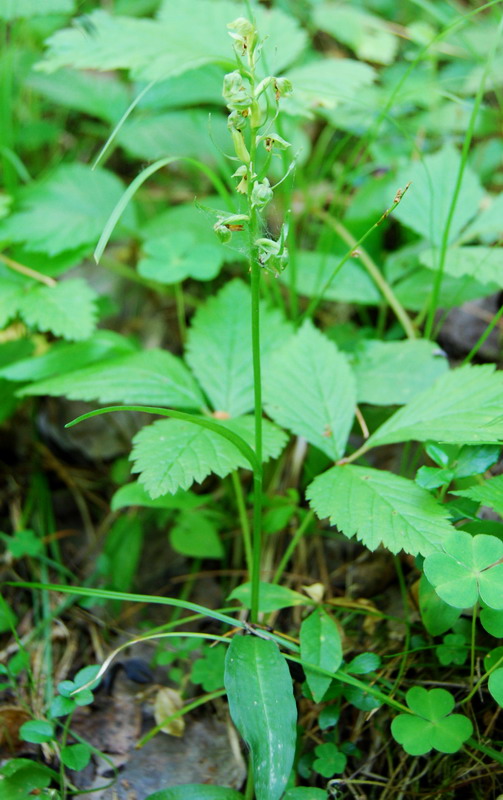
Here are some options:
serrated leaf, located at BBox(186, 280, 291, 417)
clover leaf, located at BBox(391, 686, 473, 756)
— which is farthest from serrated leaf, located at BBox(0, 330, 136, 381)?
clover leaf, located at BBox(391, 686, 473, 756)

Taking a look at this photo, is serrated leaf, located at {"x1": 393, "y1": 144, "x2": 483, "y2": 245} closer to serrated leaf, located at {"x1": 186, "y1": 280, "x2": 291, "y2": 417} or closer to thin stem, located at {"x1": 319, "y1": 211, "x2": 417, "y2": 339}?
thin stem, located at {"x1": 319, "y1": 211, "x2": 417, "y2": 339}

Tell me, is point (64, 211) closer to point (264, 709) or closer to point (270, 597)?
point (270, 597)

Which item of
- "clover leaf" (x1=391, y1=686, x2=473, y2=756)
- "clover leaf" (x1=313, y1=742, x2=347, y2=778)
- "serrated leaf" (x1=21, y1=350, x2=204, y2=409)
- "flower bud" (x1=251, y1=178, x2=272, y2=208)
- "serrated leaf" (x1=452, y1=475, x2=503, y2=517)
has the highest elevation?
"flower bud" (x1=251, y1=178, x2=272, y2=208)

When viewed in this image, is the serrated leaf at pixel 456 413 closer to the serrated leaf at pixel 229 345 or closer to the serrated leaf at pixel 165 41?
the serrated leaf at pixel 229 345

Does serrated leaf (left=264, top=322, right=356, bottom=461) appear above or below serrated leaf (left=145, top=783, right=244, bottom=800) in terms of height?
above

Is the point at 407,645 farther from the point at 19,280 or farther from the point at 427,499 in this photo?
the point at 19,280

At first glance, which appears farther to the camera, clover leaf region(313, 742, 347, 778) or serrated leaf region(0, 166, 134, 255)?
serrated leaf region(0, 166, 134, 255)

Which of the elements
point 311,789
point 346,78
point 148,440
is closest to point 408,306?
point 346,78

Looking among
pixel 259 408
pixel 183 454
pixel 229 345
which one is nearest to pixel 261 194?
pixel 259 408

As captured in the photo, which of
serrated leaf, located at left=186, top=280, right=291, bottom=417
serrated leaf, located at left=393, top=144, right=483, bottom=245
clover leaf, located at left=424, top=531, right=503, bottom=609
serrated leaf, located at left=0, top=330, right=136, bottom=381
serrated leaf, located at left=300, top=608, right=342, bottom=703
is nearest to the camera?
A: clover leaf, located at left=424, top=531, right=503, bottom=609
